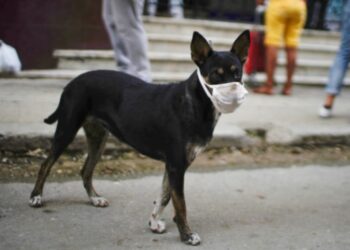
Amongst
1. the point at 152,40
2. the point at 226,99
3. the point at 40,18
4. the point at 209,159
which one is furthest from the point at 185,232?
Answer: the point at 152,40

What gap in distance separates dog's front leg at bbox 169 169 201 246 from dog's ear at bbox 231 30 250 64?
825 mm

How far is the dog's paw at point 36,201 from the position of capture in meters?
3.90

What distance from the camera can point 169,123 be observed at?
3.49m

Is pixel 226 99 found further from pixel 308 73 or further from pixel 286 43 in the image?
pixel 308 73

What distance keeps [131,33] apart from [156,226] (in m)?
2.70

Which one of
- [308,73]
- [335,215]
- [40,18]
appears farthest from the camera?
[308,73]

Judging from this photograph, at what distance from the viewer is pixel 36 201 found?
154 inches

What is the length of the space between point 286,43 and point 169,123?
445 cm

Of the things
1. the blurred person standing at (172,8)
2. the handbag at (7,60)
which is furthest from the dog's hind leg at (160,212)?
the blurred person standing at (172,8)

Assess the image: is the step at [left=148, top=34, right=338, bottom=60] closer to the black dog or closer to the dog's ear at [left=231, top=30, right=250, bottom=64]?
the black dog

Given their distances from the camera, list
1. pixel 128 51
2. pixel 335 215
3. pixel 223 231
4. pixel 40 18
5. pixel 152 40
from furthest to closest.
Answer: pixel 152 40 → pixel 40 18 → pixel 128 51 → pixel 335 215 → pixel 223 231

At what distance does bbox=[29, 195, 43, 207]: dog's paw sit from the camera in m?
3.90

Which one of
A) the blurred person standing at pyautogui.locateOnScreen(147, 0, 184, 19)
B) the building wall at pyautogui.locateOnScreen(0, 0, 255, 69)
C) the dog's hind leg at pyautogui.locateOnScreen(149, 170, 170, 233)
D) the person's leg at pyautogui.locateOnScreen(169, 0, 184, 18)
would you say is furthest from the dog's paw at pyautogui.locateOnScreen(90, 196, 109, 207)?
the person's leg at pyautogui.locateOnScreen(169, 0, 184, 18)

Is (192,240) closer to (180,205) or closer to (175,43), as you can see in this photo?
(180,205)
